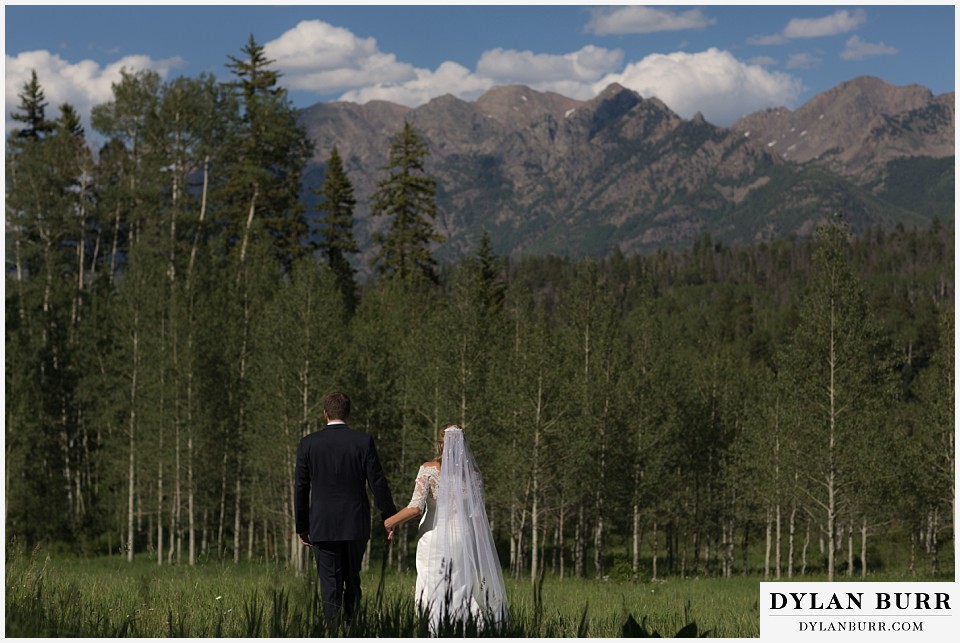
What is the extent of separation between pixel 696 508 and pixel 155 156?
33869 millimetres

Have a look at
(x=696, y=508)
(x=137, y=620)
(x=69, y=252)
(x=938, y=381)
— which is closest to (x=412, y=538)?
(x=696, y=508)

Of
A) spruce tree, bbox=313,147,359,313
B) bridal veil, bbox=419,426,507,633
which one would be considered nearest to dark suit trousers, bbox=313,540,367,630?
bridal veil, bbox=419,426,507,633

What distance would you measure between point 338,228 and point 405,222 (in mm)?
4610

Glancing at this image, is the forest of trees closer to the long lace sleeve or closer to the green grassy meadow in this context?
the long lace sleeve


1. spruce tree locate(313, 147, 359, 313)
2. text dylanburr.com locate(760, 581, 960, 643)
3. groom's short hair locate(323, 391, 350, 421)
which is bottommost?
text dylanburr.com locate(760, 581, 960, 643)

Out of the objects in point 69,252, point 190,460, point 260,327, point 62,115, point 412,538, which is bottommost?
point 412,538

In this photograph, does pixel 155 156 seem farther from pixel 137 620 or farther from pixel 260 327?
pixel 137 620

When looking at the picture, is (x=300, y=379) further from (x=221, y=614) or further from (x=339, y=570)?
(x=221, y=614)

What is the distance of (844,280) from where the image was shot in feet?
130

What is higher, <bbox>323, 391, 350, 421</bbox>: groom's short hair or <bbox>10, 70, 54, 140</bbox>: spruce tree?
<bbox>10, 70, 54, 140</bbox>: spruce tree

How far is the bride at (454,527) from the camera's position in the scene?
10688mm

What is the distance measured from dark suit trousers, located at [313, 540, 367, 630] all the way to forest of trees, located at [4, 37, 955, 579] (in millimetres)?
20463

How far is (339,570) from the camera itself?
972 cm

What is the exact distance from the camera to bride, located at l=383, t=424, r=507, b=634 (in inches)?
421
